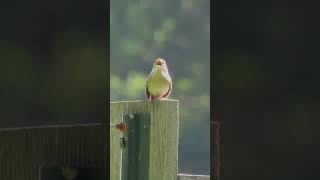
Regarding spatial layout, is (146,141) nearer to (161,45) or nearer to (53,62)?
(53,62)

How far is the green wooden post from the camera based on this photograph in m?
1.38

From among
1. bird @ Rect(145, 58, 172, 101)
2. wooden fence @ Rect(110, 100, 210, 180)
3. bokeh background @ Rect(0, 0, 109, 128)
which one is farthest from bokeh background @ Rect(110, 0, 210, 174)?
bokeh background @ Rect(0, 0, 109, 128)

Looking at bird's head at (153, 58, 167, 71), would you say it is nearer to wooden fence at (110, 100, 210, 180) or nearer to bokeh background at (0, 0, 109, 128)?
wooden fence at (110, 100, 210, 180)

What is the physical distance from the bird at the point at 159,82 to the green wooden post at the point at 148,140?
10cm

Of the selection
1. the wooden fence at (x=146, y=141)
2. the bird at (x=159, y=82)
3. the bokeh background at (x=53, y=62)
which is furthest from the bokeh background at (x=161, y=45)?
the bokeh background at (x=53, y=62)

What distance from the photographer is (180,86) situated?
2314 mm

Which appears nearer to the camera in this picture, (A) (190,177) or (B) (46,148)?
(B) (46,148)
